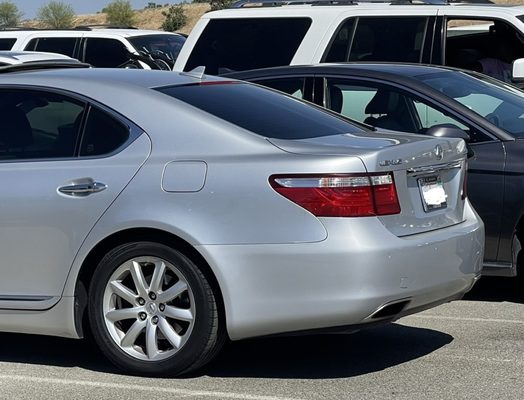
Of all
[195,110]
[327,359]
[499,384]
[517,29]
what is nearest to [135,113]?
[195,110]

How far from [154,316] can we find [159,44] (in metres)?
12.2

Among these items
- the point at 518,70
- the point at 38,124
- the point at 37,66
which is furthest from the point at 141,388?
the point at 518,70

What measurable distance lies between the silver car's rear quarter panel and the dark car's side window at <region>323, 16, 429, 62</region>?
577cm

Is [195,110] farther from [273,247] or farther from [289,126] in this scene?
[273,247]

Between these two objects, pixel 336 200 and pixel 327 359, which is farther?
pixel 327 359

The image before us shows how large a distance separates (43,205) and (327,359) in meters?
1.72

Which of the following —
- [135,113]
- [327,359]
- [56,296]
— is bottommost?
[327,359]

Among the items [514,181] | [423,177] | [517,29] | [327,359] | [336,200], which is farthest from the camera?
[517,29]

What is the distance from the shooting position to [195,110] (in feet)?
20.6

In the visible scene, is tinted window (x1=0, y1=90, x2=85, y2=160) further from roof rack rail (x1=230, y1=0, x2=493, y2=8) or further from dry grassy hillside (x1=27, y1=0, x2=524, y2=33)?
dry grassy hillside (x1=27, y1=0, x2=524, y2=33)

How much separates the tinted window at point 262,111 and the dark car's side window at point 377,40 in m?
4.60

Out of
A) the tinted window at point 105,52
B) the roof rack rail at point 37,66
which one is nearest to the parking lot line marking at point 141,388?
the roof rack rail at point 37,66

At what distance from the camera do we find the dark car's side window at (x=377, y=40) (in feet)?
37.7

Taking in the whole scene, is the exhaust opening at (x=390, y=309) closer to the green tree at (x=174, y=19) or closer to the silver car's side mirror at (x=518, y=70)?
the silver car's side mirror at (x=518, y=70)
